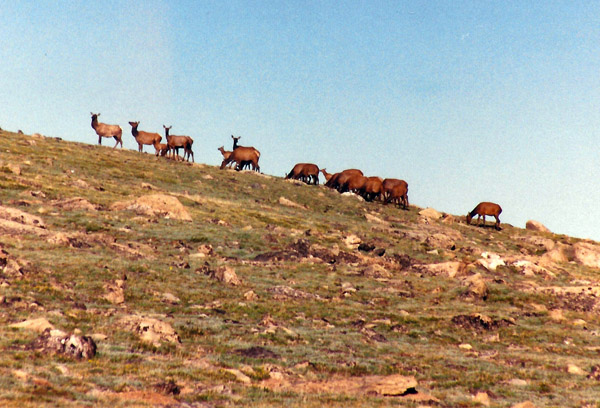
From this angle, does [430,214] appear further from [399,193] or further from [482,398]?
[482,398]

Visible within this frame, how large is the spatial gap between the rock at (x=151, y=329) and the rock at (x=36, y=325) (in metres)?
2.08

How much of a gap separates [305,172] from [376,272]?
34.4 m

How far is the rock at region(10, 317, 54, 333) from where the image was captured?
14375 millimetres

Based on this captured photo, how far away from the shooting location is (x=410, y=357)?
16.7 meters

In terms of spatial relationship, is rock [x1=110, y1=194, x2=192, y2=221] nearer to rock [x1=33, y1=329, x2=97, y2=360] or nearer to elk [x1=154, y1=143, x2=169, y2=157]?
rock [x1=33, y1=329, x2=97, y2=360]

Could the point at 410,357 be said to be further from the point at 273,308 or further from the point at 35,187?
the point at 35,187

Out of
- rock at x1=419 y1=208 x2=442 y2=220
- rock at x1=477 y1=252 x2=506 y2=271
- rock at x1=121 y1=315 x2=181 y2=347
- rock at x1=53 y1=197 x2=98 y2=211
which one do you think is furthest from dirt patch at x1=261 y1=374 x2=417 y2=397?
rock at x1=419 y1=208 x2=442 y2=220

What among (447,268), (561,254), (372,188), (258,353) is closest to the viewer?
(258,353)

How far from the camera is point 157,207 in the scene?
115 feet

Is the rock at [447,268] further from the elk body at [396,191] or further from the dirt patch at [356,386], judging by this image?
the elk body at [396,191]

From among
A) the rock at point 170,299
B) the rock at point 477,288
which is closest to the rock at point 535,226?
the rock at point 477,288

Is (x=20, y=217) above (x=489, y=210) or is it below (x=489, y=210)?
below

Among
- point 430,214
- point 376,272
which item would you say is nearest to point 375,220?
point 430,214

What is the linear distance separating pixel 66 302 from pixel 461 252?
2615 centimetres
